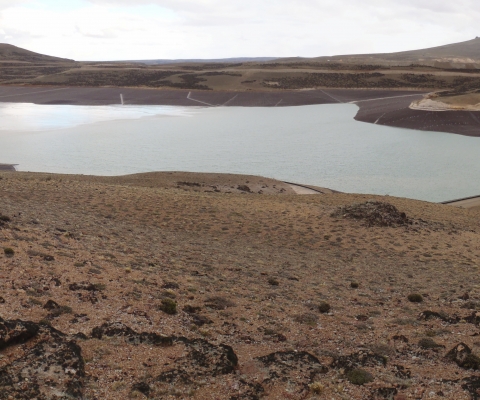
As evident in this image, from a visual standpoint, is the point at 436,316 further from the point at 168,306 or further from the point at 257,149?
the point at 257,149

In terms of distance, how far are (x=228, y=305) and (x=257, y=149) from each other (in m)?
30.9

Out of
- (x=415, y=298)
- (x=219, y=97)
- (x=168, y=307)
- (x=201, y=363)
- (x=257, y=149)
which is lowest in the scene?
(x=415, y=298)

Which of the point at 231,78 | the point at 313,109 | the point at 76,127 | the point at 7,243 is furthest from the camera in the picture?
the point at 231,78

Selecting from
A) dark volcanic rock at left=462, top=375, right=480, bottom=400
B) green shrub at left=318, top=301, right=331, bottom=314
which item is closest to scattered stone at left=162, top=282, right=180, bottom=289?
green shrub at left=318, top=301, right=331, bottom=314

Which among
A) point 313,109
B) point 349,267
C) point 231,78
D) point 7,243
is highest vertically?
point 231,78

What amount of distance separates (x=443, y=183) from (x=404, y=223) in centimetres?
1371

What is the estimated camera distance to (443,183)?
96.5 feet

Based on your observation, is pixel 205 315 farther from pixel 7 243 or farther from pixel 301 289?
pixel 7 243

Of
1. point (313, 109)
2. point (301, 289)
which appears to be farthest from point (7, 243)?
point (313, 109)

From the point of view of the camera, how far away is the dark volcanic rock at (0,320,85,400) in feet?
18.2

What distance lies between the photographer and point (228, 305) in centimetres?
890

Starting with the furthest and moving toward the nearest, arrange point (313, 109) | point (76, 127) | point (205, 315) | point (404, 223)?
point (313, 109) < point (76, 127) < point (404, 223) < point (205, 315)

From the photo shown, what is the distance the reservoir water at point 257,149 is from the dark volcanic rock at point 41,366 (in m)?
22.8

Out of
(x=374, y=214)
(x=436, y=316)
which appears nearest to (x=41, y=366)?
(x=436, y=316)
